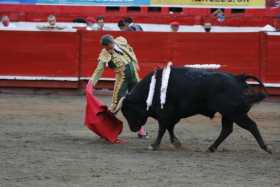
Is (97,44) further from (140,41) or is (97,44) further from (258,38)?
(258,38)

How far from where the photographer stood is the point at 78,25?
731 inches

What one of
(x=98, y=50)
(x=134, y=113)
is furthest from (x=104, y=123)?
(x=98, y=50)

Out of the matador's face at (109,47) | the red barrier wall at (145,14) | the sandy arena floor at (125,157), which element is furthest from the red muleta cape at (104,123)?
the red barrier wall at (145,14)

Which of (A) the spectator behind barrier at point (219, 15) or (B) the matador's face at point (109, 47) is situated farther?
(A) the spectator behind barrier at point (219, 15)

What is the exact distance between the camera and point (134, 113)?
8672 millimetres

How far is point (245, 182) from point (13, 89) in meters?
8.96

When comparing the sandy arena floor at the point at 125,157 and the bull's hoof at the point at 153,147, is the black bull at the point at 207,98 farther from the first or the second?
the sandy arena floor at the point at 125,157

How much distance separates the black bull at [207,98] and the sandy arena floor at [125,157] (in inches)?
12.3

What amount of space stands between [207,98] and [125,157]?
1.05 metres

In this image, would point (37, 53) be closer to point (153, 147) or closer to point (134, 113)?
point (134, 113)

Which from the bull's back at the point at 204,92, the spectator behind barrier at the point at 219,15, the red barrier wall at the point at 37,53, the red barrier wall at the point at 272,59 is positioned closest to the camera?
the bull's back at the point at 204,92

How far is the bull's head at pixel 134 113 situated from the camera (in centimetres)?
862

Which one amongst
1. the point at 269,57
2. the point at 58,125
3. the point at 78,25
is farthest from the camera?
the point at 78,25

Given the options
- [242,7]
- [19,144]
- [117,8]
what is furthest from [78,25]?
[19,144]
